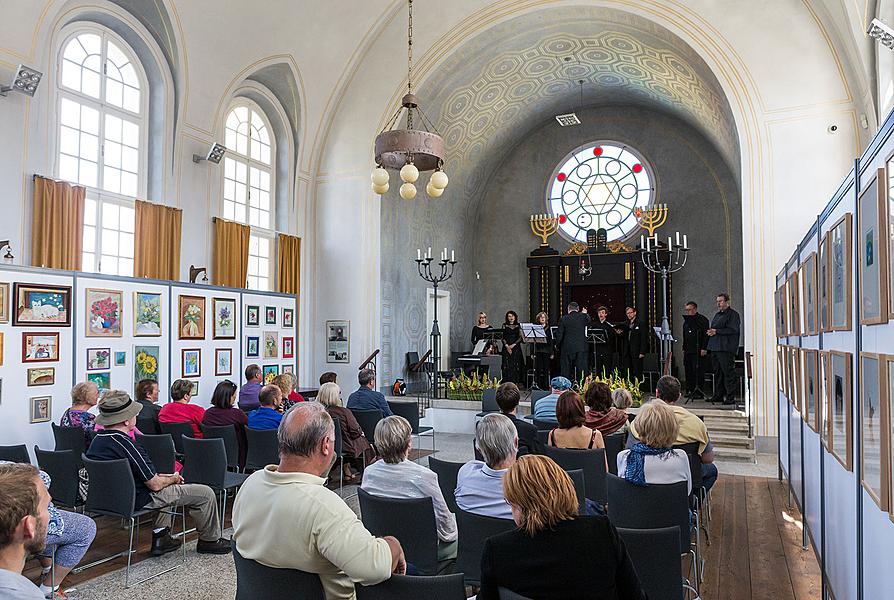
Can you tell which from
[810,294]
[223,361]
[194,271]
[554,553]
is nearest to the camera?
[554,553]

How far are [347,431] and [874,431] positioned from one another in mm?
5121

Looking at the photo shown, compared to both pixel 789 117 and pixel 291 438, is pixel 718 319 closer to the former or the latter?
pixel 789 117

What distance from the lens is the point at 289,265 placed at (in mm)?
11703

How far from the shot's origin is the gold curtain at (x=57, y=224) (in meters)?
7.47

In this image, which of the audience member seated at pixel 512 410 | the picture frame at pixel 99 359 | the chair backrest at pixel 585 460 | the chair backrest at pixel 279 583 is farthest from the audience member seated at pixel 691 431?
the picture frame at pixel 99 359

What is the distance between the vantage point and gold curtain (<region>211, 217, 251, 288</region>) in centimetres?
1008

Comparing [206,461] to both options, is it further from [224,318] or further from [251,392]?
[224,318]

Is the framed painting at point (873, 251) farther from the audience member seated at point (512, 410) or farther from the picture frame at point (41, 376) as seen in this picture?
the picture frame at point (41, 376)

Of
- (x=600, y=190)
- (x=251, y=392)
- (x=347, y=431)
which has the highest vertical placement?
(x=600, y=190)

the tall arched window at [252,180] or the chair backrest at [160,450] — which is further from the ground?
the tall arched window at [252,180]

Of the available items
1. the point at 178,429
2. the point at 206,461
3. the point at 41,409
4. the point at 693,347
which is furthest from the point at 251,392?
the point at 693,347

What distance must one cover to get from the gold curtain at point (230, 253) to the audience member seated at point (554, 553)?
29.1 ft

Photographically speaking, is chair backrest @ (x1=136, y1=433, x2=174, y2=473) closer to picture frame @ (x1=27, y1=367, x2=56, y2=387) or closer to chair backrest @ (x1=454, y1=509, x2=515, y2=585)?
picture frame @ (x1=27, y1=367, x2=56, y2=387)

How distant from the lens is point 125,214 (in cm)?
886
